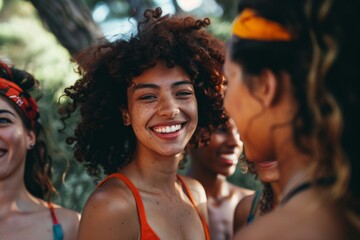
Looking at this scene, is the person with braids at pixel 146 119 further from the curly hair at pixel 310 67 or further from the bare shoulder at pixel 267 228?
the curly hair at pixel 310 67

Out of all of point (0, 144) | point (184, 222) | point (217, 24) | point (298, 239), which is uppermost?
point (217, 24)

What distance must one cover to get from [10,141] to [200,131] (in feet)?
3.92

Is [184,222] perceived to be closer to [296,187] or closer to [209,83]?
[209,83]

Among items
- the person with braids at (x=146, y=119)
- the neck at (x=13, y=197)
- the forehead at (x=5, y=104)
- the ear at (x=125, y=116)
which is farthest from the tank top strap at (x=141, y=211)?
the forehead at (x=5, y=104)

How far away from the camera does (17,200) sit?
403 centimetres

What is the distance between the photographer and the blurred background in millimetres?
4805

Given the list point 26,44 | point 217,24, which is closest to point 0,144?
point 217,24

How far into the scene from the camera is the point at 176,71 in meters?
3.52

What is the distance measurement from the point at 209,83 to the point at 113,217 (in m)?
1.11

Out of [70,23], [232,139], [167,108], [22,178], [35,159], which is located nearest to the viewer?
[167,108]

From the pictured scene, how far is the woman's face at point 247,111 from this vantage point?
1.91 metres

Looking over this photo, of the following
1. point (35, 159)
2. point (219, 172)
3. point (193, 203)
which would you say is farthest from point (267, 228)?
point (219, 172)

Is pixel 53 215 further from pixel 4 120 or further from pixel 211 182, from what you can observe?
pixel 211 182

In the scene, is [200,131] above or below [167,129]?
below
